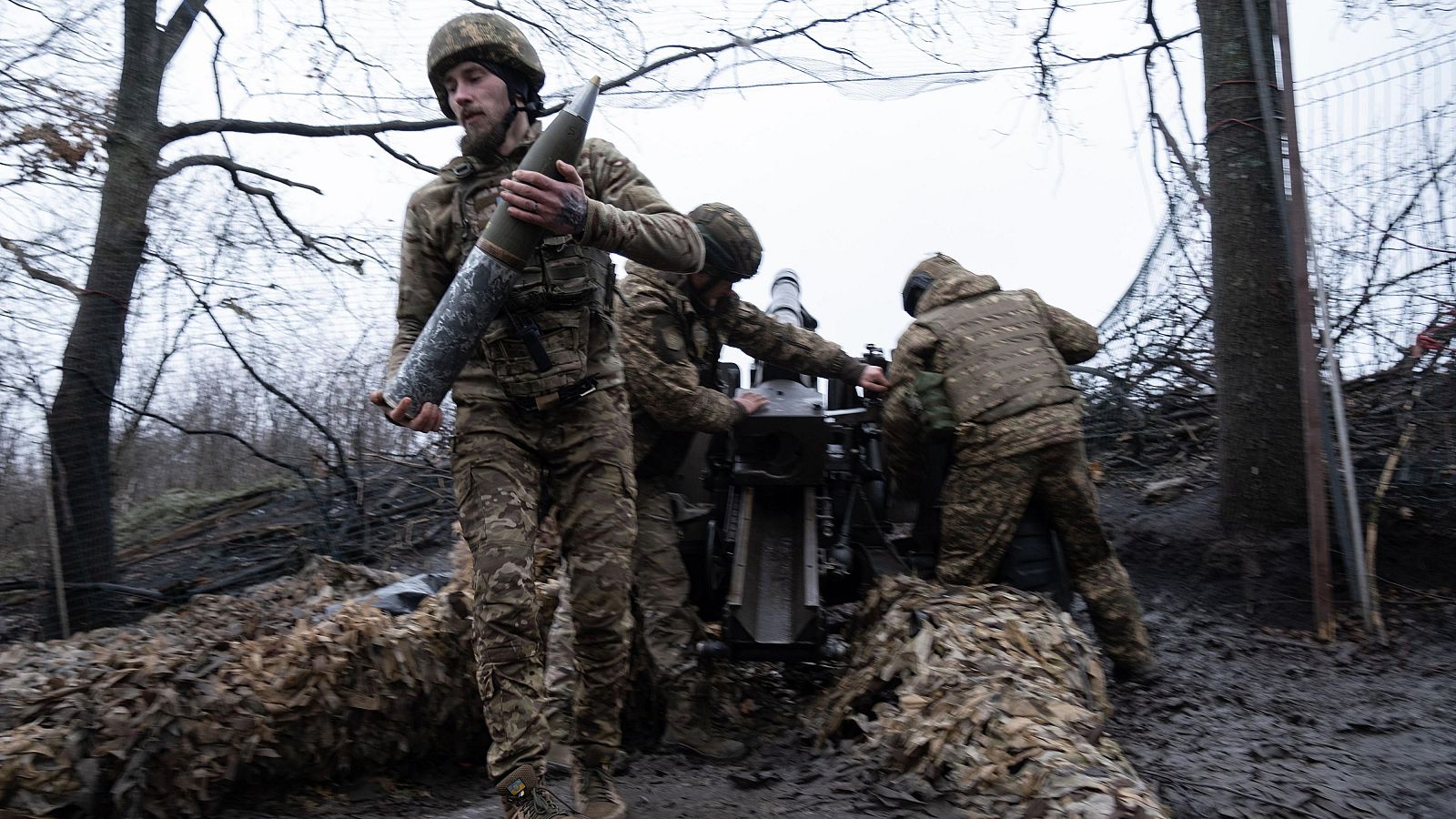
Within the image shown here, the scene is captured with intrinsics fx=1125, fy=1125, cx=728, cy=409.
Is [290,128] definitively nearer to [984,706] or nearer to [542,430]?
[542,430]

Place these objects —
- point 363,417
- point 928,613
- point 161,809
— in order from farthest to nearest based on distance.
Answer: point 363,417 < point 928,613 < point 161,809

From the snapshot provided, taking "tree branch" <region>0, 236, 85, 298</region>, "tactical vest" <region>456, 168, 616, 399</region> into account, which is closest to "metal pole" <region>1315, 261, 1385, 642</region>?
"tactical vest" <region>456, 168, 616, 399</region>

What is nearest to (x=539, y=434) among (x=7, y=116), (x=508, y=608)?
(x=508, y=608)

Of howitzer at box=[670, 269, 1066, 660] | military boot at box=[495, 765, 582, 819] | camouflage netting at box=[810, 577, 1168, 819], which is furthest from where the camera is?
howitzer at box=[670, 269, 1066, 660]

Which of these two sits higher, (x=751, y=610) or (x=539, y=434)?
(x=539, y=434)

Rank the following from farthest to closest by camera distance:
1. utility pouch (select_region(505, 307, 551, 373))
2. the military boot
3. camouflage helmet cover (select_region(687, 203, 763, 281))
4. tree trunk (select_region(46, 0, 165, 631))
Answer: tree trunk (select_region(46, 0, 165, 631)) < camouflage helmet cover (select_region(687, 203, 763, 281)) < utility pouch (select_region(505, 307, 551, 373)) < the military boot

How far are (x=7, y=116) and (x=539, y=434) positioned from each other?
Result: 395 centimetres

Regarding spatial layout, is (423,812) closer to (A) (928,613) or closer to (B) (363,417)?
(A) (928,613)

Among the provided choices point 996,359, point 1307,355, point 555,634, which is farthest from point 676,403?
point 1307,355

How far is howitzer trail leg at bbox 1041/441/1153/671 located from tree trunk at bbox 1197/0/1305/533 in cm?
148

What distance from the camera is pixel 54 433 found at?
5453 millimetres

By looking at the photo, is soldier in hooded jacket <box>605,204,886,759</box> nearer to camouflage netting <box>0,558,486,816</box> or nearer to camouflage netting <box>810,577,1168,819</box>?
camouflage netting <box>810,577,1168,819</box>

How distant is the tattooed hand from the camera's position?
279 centimetres

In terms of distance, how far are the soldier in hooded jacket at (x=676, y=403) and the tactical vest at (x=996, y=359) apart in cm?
87
